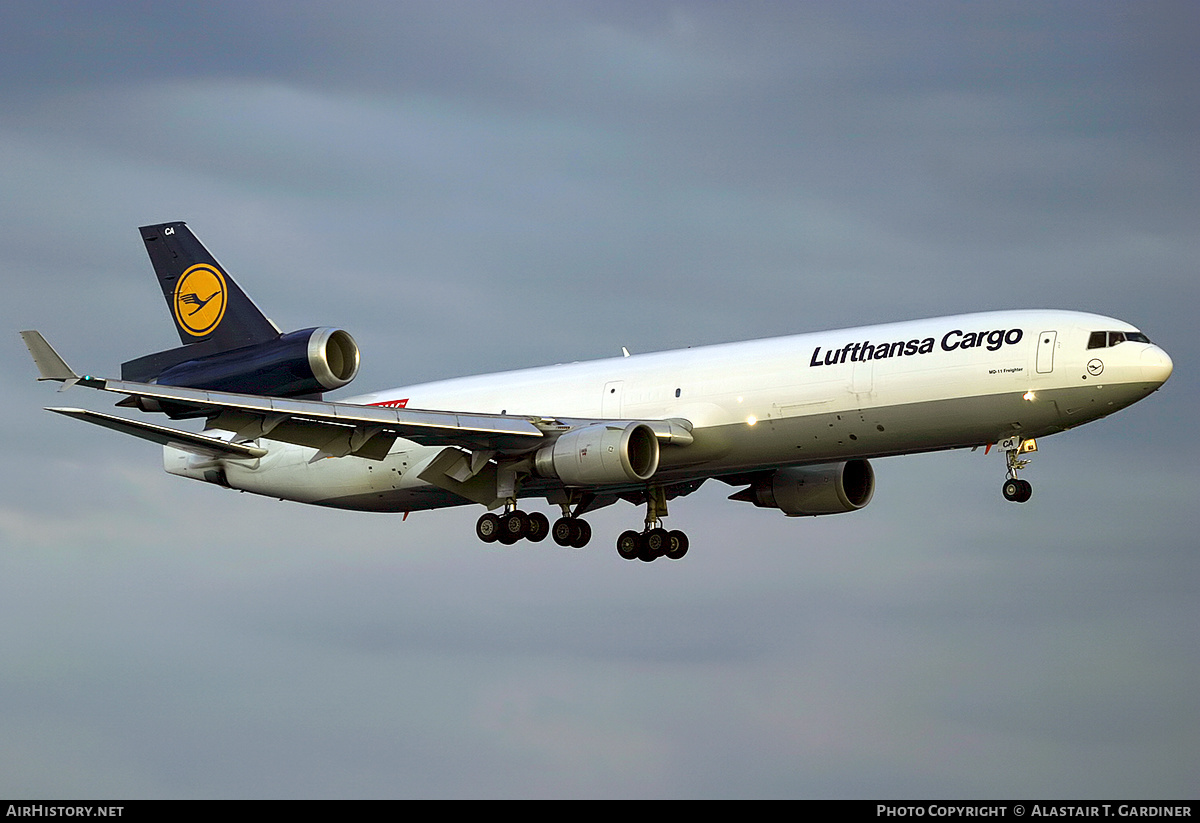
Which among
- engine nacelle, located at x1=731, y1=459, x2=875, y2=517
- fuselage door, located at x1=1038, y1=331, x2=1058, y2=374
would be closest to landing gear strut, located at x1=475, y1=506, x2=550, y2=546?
engine nacelle, located at x1=731, y1=459, x2=875, y2=517

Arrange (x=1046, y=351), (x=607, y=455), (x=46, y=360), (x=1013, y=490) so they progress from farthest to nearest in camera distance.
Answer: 1. (x=607, y=455)
2. (x=1013, y=490)
3. (x=1046, y=351)
4. (x=46, y=360)

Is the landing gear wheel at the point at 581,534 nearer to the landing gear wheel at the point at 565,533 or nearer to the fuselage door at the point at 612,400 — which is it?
the landing gear wheel at the point at 565,533

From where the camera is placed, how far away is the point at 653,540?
2387 inches

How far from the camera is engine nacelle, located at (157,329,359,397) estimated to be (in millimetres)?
56812

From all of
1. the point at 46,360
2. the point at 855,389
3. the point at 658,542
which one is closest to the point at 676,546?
the point at 658,542

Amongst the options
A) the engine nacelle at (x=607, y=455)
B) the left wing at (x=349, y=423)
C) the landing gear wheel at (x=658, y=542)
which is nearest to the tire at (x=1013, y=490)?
the left wing at (x=349, y=423)

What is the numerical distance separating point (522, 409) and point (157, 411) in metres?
11.0

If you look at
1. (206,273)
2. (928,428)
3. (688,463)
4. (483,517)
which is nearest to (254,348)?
(206,273)

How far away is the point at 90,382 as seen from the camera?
48375mm

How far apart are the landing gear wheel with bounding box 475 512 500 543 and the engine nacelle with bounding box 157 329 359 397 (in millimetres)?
5738

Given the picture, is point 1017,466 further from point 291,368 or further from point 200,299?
point 200,299

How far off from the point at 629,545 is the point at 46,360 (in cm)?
2018

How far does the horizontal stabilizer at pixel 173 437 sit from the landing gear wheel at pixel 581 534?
10.7 m

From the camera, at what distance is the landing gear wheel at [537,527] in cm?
5753
